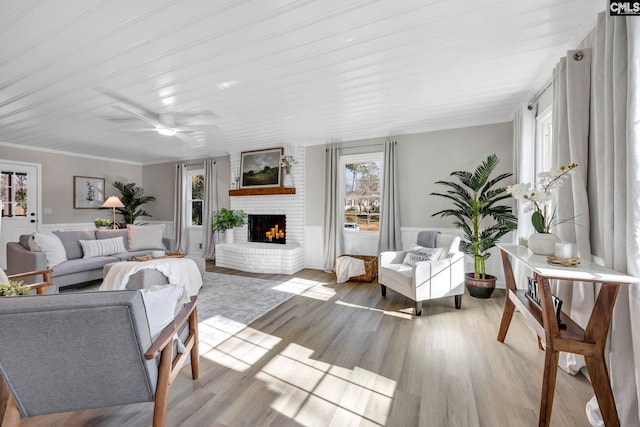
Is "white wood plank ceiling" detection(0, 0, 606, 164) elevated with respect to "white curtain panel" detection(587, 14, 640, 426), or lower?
elevated

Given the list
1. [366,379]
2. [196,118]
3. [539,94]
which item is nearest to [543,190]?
[539,94]

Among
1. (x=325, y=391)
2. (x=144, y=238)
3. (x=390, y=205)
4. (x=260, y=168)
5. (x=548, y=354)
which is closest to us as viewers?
(x=548, y=354)

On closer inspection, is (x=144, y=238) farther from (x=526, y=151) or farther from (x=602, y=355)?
(x=526, y=151)

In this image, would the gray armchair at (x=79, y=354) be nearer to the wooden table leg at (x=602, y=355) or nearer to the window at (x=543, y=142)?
the wooden table leg at (x=602, y=355)

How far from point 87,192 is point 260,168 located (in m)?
4.18

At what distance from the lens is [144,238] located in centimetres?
464

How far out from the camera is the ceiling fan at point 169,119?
120 inches

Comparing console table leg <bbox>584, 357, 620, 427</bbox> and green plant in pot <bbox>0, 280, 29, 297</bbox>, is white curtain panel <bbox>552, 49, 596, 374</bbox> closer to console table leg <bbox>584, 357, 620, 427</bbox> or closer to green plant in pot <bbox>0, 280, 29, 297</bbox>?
console table leg <bbox>584, 357, 620, 427</bbox>

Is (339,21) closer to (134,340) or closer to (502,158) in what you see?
(134,340)

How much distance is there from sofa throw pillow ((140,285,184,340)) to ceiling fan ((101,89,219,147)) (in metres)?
2.36

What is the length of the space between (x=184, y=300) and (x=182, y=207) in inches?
205

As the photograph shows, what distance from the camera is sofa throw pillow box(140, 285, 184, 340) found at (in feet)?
4.26

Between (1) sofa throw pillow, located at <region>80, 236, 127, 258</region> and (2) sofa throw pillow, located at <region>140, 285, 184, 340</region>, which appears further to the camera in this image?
(1) sofa throw pillow, located at <region>80, 236, 127, 258</region>

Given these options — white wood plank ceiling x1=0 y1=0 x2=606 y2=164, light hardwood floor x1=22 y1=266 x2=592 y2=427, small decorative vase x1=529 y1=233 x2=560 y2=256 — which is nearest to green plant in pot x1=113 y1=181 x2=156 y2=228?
white wood plank ceiling x1=0 y1=0 x2=606 y2=164
